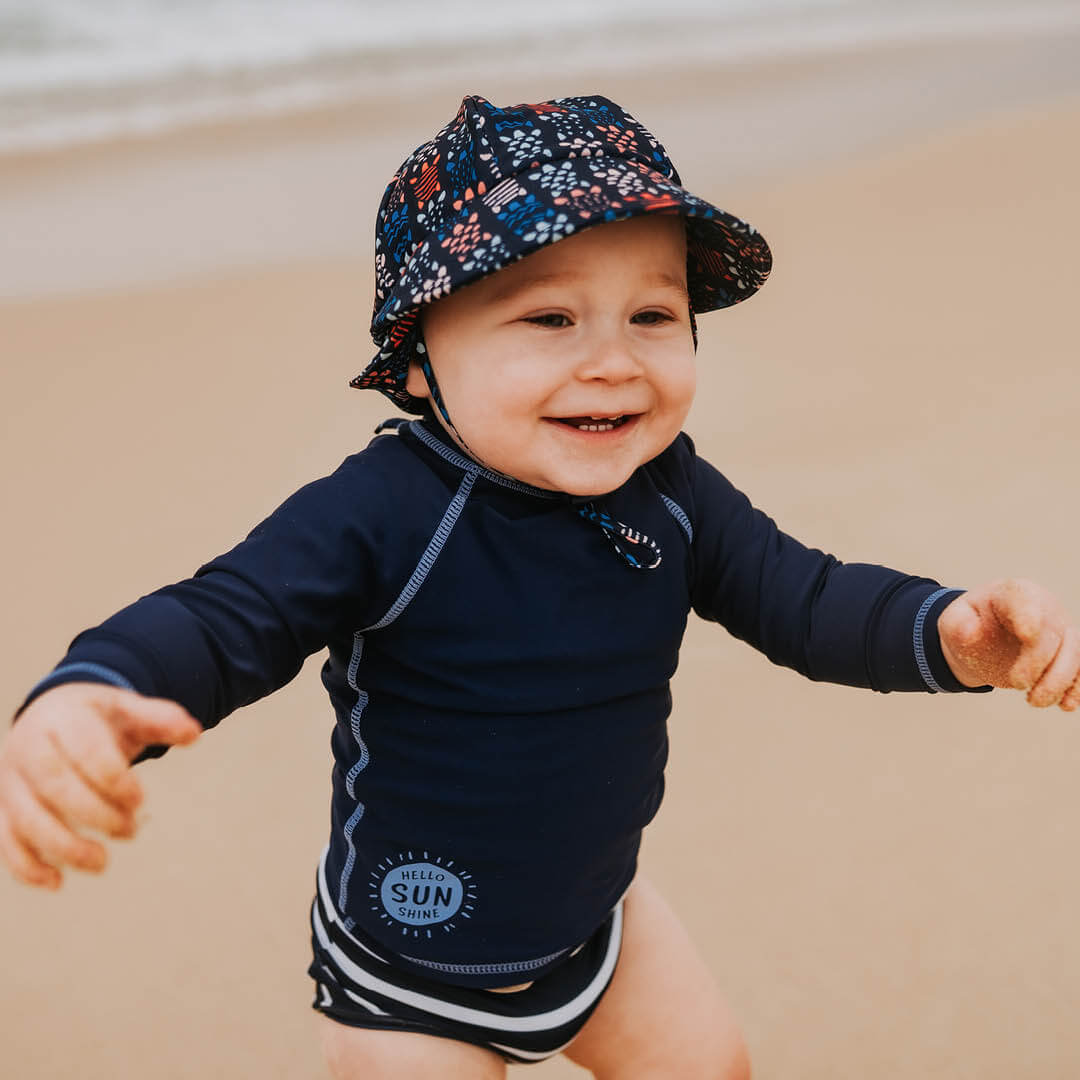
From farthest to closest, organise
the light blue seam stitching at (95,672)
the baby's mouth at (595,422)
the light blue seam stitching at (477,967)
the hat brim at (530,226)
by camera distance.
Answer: the light blue seam stitching at (477,967) → the baby's mouth at (595,422) → the hat brim at (530,226) → the light blue seam stitching at (95,672)

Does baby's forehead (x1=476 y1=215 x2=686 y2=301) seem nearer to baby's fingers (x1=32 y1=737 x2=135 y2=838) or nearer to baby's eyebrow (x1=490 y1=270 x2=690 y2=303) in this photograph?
baby's eyebrow (x1=490 y1=270 x2=690 y2=303)

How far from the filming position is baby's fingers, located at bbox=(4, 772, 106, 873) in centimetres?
91

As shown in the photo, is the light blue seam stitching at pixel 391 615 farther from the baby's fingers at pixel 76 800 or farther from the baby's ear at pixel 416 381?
the baby's fingers at pixel 76 800

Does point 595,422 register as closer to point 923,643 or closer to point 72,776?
point 923,643

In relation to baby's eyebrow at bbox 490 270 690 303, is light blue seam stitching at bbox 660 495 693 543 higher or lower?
lower

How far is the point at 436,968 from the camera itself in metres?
1.45

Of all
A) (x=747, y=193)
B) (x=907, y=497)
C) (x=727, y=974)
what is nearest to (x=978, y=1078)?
(x=727, y=974)

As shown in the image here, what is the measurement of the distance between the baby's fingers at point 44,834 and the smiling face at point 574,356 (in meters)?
0.54

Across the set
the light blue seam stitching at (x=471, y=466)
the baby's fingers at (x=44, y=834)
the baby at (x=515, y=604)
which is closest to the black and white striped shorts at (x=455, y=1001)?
the baby at (x=515, y=604)

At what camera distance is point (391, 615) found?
1313 mm

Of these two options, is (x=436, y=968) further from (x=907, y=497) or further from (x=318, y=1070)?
(x=907, y=497)

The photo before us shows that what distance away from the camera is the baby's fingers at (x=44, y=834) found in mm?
913

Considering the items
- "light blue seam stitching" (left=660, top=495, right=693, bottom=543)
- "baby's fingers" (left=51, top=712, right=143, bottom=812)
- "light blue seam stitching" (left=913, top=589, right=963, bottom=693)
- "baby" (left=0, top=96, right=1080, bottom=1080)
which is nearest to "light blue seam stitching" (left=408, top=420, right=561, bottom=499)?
"baby" (left=0, top=96, right=1080, bottom=1080)

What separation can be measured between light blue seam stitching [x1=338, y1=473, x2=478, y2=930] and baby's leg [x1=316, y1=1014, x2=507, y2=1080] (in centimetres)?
17
